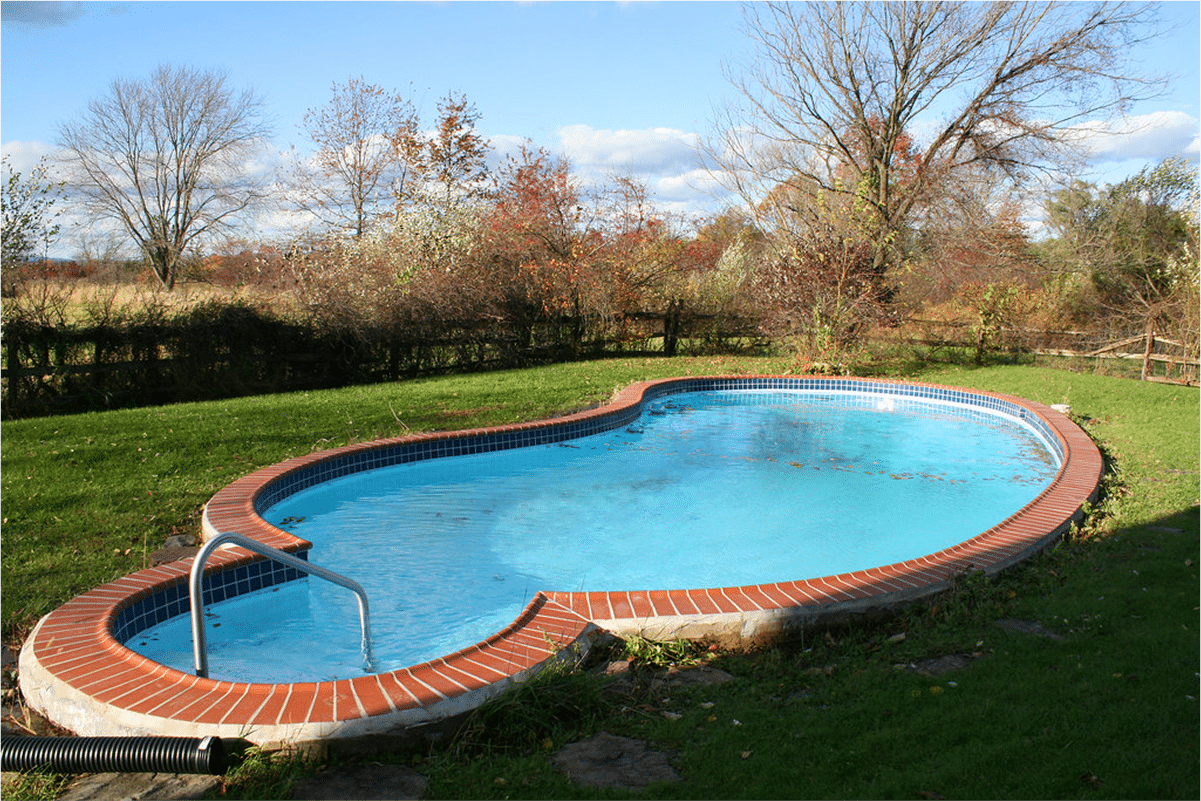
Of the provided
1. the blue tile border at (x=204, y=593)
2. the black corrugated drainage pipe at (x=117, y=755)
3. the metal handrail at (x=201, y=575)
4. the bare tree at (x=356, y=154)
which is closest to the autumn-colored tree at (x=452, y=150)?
the bare tree at (x=356, y=154)

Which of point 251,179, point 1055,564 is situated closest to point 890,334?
point 1055,564

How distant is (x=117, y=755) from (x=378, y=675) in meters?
0.92

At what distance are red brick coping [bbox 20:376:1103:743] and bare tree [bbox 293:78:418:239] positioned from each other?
2129 cm

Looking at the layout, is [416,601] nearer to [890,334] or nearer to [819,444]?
[819,444]

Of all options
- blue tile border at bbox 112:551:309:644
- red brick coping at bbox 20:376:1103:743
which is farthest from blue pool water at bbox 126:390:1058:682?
red brick coping at bbox 20:376:1103:743

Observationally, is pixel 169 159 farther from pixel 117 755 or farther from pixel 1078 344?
pixel 117 755

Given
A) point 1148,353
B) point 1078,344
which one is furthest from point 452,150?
point 1148,353

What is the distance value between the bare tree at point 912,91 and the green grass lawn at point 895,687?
41.5 feet

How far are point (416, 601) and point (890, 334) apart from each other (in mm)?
14603

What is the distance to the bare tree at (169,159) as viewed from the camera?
26.7 m

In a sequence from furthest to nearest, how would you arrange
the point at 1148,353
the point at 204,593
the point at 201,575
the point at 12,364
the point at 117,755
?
the point at 1148,353 → the point at 12,364 → the point at 204,593 → the point at 201,575 → the point at 117,755

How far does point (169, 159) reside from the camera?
90.2 feet

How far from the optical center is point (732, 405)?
12484 mm

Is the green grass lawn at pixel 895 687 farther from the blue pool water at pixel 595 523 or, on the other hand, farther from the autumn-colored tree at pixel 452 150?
the autumn-colored tree at pixel 452 150
